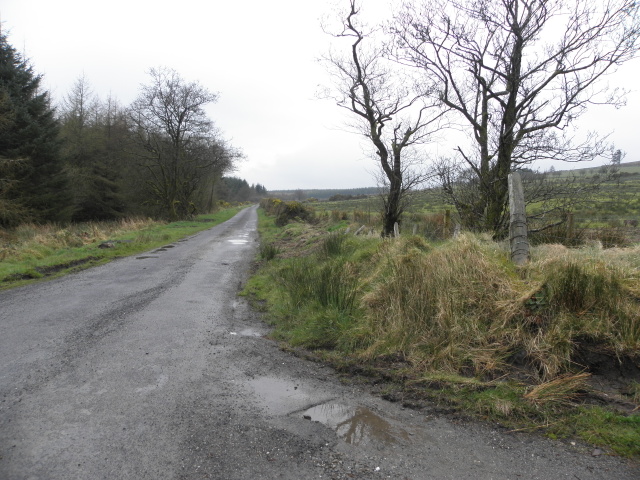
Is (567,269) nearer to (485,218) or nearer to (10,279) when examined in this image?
(485,218)

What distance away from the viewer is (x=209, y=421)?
10.5 ft

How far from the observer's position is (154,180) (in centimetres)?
3547

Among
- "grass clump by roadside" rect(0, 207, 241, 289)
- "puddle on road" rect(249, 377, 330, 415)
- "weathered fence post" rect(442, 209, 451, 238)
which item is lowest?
"puddle on road" rect(249, 377, 330, 415)

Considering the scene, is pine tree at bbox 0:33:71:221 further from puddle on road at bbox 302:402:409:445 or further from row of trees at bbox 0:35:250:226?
puddle on road at bbox 302:402:409:445

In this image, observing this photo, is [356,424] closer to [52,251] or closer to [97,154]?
[52,251]

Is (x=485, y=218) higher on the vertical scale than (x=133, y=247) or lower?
higher

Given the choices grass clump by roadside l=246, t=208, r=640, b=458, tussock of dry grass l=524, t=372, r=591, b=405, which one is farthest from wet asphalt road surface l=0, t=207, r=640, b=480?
tussock of dry grass l=524, t=372, r=591, b=405

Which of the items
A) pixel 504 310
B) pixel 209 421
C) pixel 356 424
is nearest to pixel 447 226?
pixel 504 310

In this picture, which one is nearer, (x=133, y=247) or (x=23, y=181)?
(x=133, y=247)

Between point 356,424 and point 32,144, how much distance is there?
25291 millimetres

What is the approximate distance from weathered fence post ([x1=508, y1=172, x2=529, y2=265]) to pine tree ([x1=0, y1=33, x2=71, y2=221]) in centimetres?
2183

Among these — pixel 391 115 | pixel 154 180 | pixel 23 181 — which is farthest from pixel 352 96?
pixel 154 180

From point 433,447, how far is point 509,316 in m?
1.94

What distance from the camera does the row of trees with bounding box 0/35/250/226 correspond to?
20375 mm
